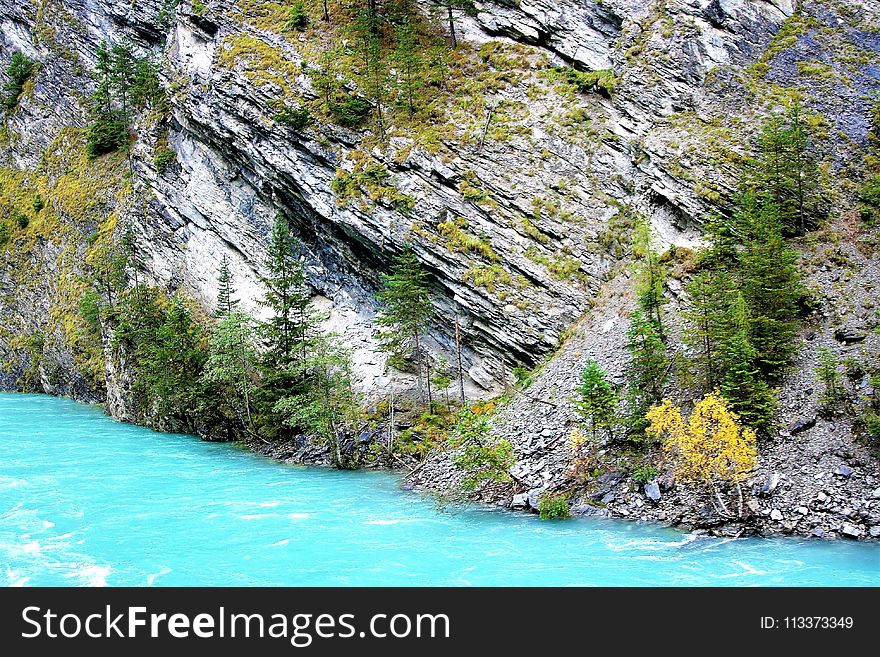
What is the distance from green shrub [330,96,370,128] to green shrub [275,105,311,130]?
1.76 m

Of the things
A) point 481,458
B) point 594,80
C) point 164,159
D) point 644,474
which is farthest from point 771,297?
point 164,159

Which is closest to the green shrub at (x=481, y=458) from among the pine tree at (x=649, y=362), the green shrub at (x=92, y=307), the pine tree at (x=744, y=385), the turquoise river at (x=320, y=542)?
the turquoise river at (x=320, y=542)

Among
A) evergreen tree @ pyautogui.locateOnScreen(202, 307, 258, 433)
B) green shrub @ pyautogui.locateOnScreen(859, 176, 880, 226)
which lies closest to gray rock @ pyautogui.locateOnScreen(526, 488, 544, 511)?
evergreen tree @ pyautogui.locateOnScreen(202, 307, 258, 433)

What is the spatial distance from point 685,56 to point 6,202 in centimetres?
6677

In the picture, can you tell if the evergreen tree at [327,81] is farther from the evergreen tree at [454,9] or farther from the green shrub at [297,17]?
the evergreen tree at [454,9]

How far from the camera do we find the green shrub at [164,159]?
160ft

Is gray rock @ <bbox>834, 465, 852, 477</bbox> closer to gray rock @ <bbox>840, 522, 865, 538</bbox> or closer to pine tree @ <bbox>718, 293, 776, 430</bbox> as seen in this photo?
gray rock @ <bbox>840, 522, 865, 538</bbox>

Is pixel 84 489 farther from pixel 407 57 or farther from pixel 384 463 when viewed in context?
pixel 407 57

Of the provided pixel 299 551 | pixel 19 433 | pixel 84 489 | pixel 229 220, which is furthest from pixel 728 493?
pixel 19 433

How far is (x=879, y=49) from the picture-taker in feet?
125

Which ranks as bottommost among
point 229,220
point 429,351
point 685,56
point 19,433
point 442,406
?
point 19,433

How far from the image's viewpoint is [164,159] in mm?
48906

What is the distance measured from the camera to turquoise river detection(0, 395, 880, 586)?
61.1 ft

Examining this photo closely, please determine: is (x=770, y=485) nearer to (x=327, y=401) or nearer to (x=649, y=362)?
(x=649, y=362)
